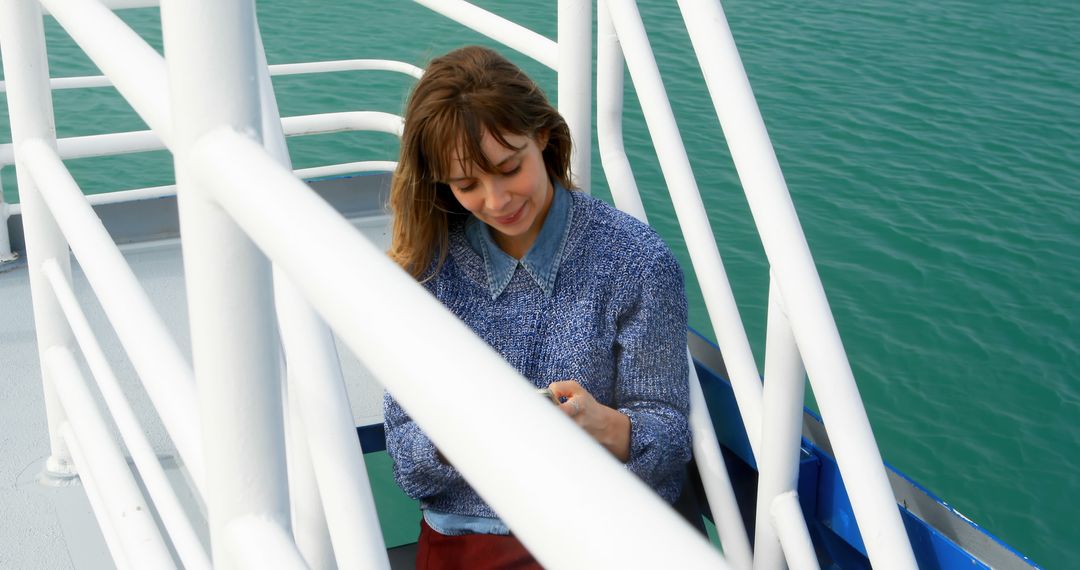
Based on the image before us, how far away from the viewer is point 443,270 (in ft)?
4.61

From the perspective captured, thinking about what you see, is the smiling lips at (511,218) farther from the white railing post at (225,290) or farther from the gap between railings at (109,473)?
the white railing post at (225,290)

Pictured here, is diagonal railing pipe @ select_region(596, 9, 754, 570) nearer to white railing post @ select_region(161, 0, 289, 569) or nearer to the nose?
the nose

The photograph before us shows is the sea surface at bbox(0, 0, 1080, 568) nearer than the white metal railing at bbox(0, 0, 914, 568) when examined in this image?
No

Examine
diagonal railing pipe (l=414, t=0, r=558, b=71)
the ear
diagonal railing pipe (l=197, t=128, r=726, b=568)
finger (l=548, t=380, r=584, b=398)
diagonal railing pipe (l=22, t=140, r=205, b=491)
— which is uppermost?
diagonal railing pipe (l=197, t=128, r=726, b=568)

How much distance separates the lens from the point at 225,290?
1.94 feet

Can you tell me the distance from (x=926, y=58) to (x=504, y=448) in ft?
24.1

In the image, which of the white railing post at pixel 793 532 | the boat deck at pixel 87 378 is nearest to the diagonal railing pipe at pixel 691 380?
the white railing post at pixel 793 532

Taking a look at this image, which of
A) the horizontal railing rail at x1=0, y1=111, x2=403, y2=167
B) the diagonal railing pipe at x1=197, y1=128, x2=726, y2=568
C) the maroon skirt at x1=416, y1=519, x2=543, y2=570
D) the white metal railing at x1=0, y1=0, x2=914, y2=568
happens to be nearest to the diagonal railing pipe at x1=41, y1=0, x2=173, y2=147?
the white metal railing at x1=0, y1=0, x2=914, y2=568

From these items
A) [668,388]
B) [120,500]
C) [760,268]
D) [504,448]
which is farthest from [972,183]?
[504,448]

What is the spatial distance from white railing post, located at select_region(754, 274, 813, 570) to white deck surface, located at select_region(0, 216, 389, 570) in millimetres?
824

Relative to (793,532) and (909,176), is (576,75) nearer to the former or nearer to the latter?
(793,532)

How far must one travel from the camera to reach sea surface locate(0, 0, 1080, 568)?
3.66m

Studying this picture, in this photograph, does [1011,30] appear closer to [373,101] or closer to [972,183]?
[972,183]

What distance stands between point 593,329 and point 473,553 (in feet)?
0.95
